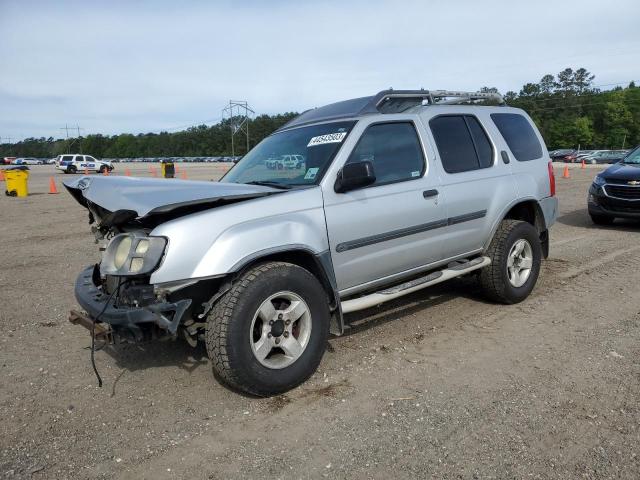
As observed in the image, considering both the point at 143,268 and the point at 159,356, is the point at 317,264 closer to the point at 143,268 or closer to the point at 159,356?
the point at 143,268

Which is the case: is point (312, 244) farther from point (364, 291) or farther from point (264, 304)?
point (364, 291)

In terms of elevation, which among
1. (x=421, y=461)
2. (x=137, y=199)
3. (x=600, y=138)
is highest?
(x=600, y=138)

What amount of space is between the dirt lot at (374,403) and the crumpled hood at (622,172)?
4585 millimetres

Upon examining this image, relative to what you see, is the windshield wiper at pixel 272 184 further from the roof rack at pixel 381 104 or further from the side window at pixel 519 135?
the side window at pixel 519 135

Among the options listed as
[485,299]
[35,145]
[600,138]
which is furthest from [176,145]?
[485,299]

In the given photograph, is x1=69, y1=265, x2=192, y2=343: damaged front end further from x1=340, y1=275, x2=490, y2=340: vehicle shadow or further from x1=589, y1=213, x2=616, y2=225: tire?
x1=589, y1=213, x2=616, y2=225: tire

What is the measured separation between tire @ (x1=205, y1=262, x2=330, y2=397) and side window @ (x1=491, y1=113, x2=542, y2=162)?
3042 millimetres

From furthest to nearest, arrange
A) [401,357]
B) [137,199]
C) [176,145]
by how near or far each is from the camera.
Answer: [176,145]
[401,357]
[137,199]

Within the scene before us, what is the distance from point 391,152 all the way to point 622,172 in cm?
702

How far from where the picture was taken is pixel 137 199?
10.3ft

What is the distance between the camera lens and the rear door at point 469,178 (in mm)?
4484

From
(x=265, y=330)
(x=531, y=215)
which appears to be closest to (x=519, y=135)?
(x=531, y=215)

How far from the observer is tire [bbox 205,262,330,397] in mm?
3041

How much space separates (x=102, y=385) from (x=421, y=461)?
2.29m
